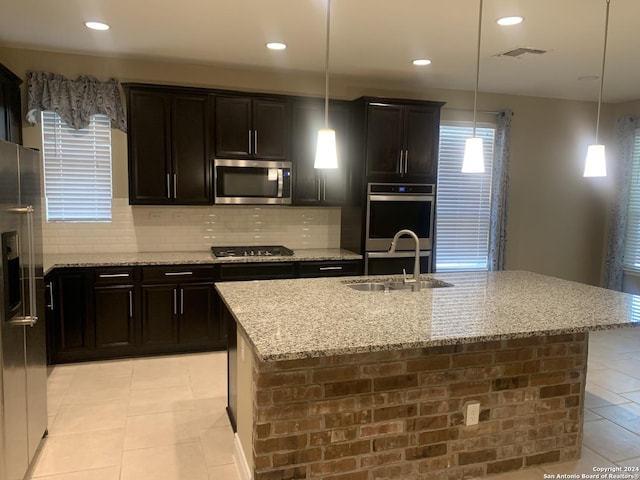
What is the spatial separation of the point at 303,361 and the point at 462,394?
0.90 m

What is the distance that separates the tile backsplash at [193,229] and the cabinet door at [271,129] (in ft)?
2.11

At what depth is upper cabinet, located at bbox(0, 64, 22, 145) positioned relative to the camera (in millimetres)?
3756

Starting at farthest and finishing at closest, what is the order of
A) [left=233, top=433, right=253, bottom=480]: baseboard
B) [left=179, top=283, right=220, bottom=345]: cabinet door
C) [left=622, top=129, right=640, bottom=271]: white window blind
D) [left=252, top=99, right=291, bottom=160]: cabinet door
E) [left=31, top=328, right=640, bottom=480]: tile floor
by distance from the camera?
[left=622, top=129, right=640, bottom=271]: white window blind < [left=252, top=99, right=291, bottom=160]: cabinet door < [left=179, top=283, right=220, bottom=345]: cabinet door < [left=31, top=328, right=640, bottom=480]: tile floor < [left=233, top=433, right=253, bottom=480]: baseboard

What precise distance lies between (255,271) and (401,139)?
6.42 ft

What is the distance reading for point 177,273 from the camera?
4375 millimetres

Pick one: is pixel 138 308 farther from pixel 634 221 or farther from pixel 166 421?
pixel 634 221

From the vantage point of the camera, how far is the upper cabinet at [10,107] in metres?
3.76

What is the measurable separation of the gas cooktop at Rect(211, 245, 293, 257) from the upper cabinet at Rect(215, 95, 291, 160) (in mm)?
890

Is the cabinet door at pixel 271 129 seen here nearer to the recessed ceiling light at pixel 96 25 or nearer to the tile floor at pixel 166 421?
the recessed ceiling light at pixel 96 25

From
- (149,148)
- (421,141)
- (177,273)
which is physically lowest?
(177,273)

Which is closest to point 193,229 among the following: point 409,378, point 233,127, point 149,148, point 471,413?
point 149,148

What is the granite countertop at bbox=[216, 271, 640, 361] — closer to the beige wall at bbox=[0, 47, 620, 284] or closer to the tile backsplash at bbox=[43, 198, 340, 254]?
the tile backsplash at bbox=[43, 198, 340, 254]

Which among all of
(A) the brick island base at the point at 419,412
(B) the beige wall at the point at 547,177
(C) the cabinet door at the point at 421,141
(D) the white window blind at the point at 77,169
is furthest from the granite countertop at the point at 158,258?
(A) the brick island base at the point at 419,412

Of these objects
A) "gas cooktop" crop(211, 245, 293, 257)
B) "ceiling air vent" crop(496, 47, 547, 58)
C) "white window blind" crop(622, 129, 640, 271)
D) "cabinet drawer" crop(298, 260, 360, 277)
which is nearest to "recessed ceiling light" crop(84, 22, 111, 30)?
"gas cooktop" crop(211, 245, 293, 257)
